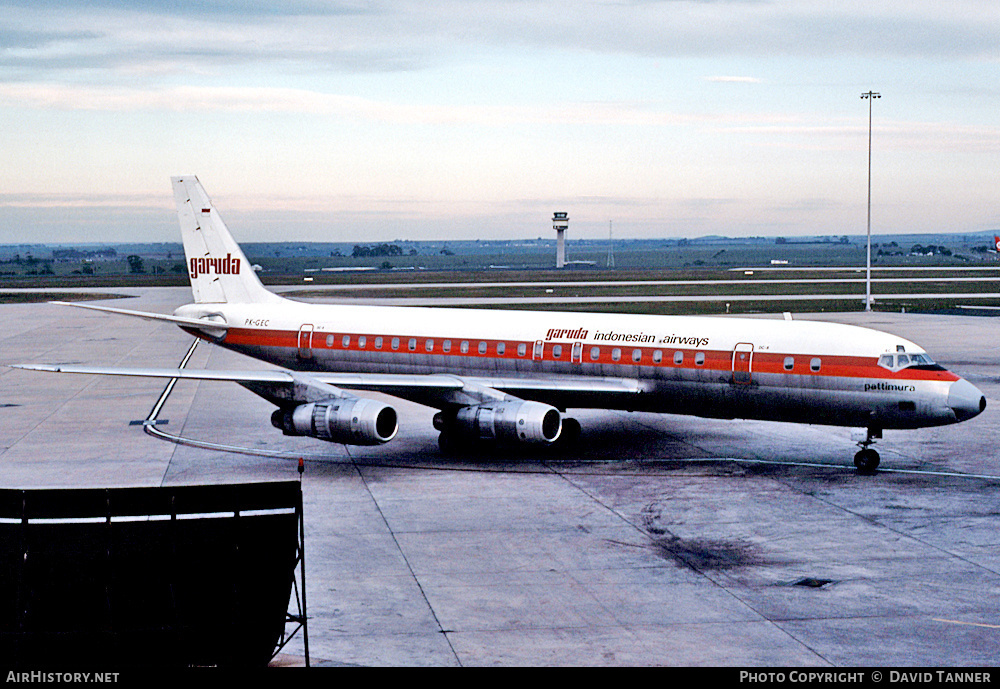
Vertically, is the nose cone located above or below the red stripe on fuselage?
below

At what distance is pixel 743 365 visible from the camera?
2845 cm

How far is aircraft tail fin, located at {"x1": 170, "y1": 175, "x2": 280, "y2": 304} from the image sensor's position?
38.2 metres

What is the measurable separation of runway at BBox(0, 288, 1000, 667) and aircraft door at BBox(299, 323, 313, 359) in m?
2.88

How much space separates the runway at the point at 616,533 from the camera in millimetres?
15930

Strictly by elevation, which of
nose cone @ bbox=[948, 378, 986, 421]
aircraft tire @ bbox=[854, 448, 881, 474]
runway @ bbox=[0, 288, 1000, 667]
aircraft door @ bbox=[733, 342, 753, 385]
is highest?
aircraft door @ bbox=[733, 342, 753, 385]

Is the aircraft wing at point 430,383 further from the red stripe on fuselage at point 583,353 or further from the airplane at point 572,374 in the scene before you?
the red stripe on fuselage at point 583,353

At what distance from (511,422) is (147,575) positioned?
1658 centimetres

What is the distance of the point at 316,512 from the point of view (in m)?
23.9

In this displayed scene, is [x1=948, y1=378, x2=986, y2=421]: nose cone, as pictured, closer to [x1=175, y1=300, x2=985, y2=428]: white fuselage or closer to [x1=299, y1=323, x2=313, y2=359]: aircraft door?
[x1=175, y1=300, x2=985, y2=428]: white fuselage

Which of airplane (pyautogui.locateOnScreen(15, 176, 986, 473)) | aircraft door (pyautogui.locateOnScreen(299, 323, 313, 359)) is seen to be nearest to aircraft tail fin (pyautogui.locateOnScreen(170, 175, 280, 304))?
airplane (pyautogui.locateOnScreen(15, 176, 986, 473))

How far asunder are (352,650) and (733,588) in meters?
6.74

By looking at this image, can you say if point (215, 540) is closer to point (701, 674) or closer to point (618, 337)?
point (701, 674)

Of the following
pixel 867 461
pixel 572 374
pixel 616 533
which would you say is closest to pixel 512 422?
pixel 572 374

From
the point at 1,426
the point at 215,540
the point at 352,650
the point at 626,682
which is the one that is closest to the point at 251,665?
the point at 215,540
